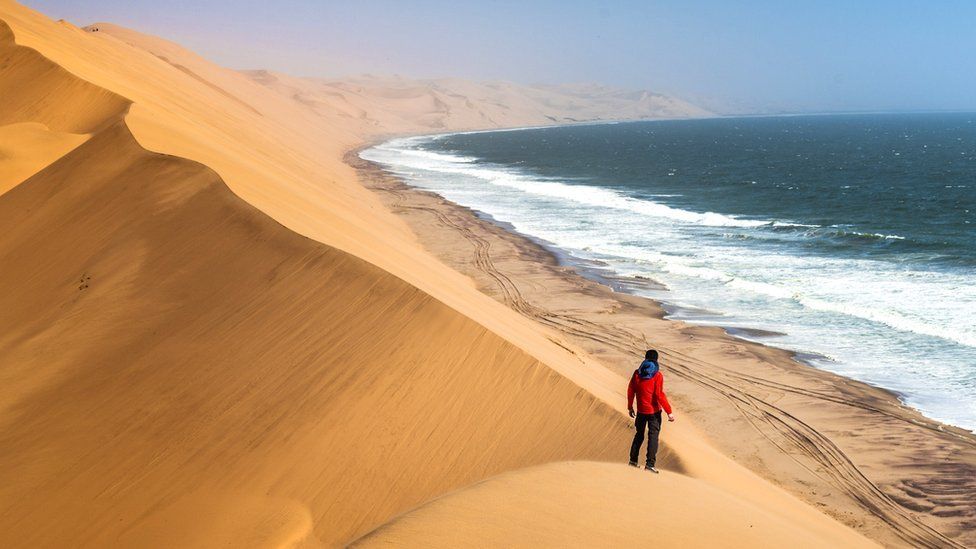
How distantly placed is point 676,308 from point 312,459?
14.2 m

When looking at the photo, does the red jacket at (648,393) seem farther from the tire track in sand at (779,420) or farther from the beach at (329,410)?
the tire track in sand at (779,420)

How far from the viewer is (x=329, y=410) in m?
9.30

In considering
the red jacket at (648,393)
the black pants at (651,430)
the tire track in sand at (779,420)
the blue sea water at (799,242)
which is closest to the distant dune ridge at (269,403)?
the black pants at (651,430)

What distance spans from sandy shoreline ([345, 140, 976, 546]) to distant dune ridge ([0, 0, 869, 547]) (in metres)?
1.29

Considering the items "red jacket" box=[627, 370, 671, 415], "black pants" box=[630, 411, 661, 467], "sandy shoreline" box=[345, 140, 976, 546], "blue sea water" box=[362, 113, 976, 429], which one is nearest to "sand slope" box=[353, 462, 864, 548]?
"black pants" box=[630, 411, 661, 467]

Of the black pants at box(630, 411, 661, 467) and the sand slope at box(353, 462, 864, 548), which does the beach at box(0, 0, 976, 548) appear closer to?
the sand slope at box(353, 462, 864, 548)

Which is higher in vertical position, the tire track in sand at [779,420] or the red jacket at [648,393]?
the red jacket at [648,393]

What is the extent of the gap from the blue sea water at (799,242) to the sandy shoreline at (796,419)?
93 centimetres

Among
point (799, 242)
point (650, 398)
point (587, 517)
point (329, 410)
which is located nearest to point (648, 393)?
point (650, 398)

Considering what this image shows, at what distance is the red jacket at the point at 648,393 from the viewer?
8.04 metres

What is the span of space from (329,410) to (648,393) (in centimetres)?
369

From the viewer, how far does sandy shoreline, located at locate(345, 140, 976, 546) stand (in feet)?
35.8

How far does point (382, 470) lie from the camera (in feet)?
28.7

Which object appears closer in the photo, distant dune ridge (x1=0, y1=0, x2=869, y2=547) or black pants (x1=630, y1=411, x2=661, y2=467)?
distant dune ridge (x1=0, y1=0, x2=869, y2=547)
